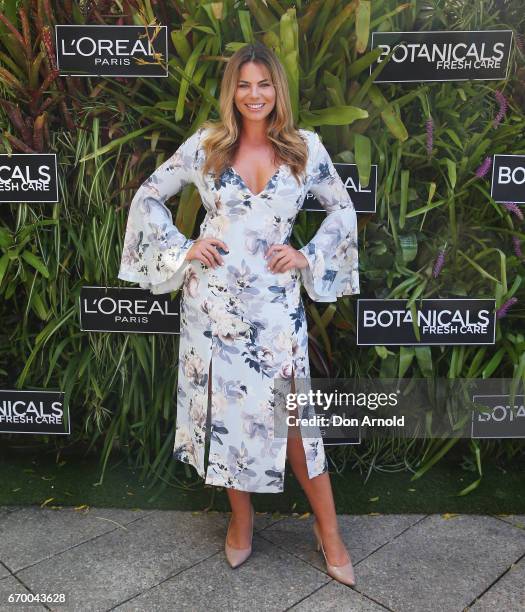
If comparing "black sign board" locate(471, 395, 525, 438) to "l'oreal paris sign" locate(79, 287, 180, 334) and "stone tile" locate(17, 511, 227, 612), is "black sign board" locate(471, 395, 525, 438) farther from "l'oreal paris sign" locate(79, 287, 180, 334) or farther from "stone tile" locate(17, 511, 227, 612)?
"l'oreal paris sign" locate(79, 287, 180, 334)

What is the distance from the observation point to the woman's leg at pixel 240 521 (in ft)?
6.82

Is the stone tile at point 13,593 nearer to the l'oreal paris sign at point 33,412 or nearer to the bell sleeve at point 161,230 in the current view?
the l'oreal paris sign at point 33,412

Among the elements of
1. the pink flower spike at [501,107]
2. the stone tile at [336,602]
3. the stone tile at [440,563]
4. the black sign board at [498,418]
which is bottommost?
the stone tile at [336,602]

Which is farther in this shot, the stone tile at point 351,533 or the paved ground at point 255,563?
the stone tile at point 351,533

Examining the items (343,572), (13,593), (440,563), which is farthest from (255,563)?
(13,593)

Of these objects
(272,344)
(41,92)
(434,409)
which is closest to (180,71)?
(41,92)

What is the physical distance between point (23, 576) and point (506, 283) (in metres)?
1.85

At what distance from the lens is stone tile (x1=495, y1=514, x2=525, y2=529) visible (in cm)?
232

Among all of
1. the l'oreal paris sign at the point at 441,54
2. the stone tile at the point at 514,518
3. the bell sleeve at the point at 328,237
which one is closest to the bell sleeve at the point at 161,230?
the bell sleeve at the point at 328,237

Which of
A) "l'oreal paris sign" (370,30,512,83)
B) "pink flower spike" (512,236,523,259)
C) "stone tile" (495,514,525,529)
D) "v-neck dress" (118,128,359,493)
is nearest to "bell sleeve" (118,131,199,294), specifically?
"v-neck dress" (118,128,359,493)

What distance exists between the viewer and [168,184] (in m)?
Result: 1.98

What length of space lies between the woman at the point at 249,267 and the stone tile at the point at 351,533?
0.43 ft

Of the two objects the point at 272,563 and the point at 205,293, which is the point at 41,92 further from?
the point at 272,563

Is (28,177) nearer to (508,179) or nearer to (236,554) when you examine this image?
(236,554)
